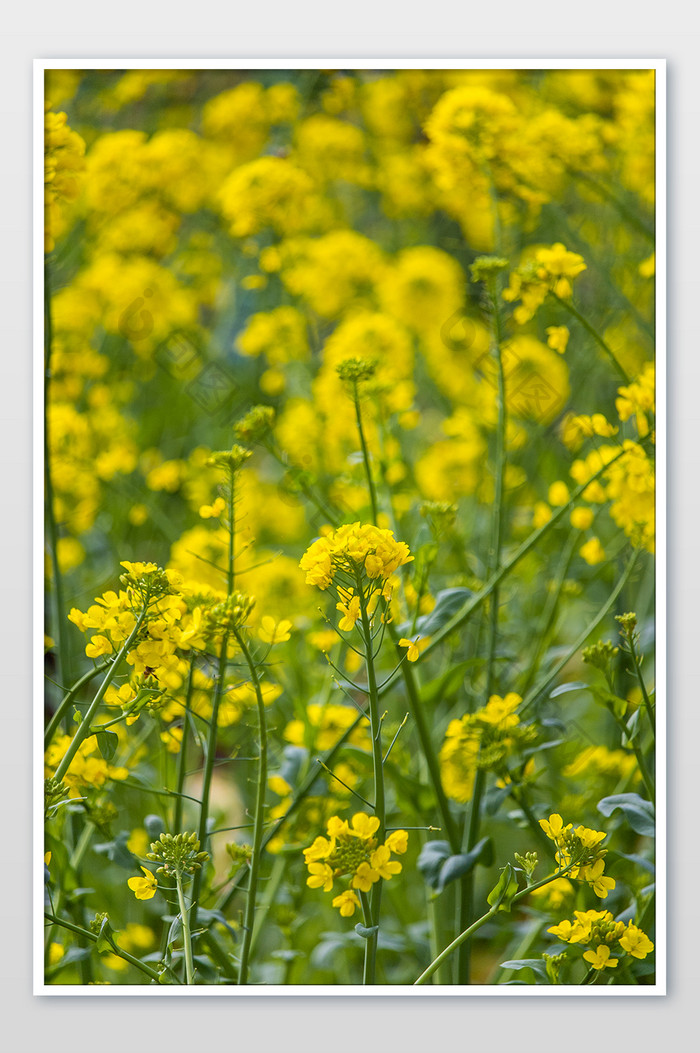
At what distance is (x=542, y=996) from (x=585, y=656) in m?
0.43

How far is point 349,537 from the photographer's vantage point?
864 mm

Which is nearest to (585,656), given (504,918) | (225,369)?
(504,918)

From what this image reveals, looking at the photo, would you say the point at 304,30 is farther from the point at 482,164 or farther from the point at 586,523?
the point at 586,523

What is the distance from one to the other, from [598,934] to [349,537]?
506mm

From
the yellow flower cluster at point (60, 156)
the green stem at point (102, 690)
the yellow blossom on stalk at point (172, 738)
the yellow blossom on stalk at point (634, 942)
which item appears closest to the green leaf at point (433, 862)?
the yellow blossom on stalk at point (634, 942)

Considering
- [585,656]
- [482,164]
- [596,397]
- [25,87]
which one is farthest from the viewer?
[596,397]

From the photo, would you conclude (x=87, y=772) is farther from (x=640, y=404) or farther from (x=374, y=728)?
(x=640, y=404)

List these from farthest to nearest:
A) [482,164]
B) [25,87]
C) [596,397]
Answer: [596,397] → [482,164] → [25,87]

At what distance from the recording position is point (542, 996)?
3.76 feet

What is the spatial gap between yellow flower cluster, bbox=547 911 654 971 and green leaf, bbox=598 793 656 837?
12cm

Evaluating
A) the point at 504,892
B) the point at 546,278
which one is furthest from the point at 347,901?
the point at 546,278

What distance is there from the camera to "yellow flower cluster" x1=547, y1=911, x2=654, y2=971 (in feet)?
3.28

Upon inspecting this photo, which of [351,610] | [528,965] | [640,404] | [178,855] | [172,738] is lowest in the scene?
[528,965]
